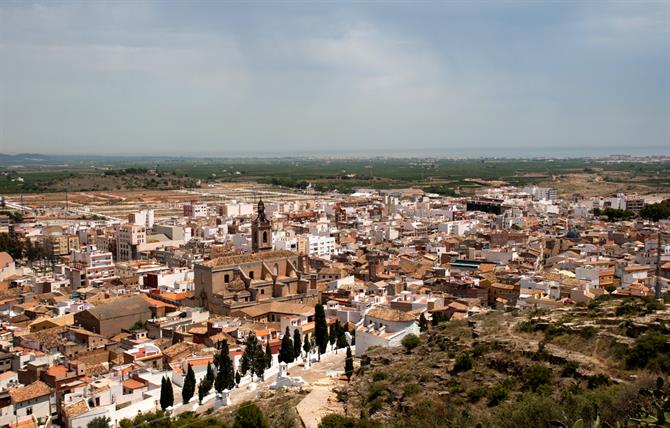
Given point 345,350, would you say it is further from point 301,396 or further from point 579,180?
point 579,180

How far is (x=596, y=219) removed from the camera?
59.2 metres

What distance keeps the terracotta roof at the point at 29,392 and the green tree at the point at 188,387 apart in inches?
159

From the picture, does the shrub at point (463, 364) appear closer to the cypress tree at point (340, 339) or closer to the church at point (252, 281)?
the cypress tree at point (340, 339)

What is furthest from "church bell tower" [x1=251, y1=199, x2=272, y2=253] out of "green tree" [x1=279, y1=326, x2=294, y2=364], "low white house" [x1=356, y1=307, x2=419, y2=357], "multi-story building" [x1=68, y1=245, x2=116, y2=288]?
"green tree" [x1=279, y1=326, x2=294, y2=364]

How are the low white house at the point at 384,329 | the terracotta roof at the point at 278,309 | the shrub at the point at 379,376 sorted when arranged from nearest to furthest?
1. the shrub at the point at 379,376
2. the low white house at the point at 384,329
3. the terracotta roof at the point at 278,309

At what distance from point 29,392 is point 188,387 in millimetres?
4610

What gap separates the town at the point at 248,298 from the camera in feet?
61.9

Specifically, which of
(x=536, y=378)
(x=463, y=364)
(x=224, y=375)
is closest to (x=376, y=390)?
(x=463, y=364)

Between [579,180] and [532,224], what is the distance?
2699 inches

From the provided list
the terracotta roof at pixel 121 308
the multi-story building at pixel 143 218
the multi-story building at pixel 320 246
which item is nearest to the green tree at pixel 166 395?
the terracotta roof at pixel 121 308

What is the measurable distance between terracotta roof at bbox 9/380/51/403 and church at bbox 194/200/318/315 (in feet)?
29.7

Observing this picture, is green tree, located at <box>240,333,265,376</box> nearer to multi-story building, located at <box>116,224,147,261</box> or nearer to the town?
the town

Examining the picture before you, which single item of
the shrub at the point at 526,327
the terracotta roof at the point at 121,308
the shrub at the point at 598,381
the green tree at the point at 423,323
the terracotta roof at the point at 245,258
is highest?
the shrub at the point at 598,381

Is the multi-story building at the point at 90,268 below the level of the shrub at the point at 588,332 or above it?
below
